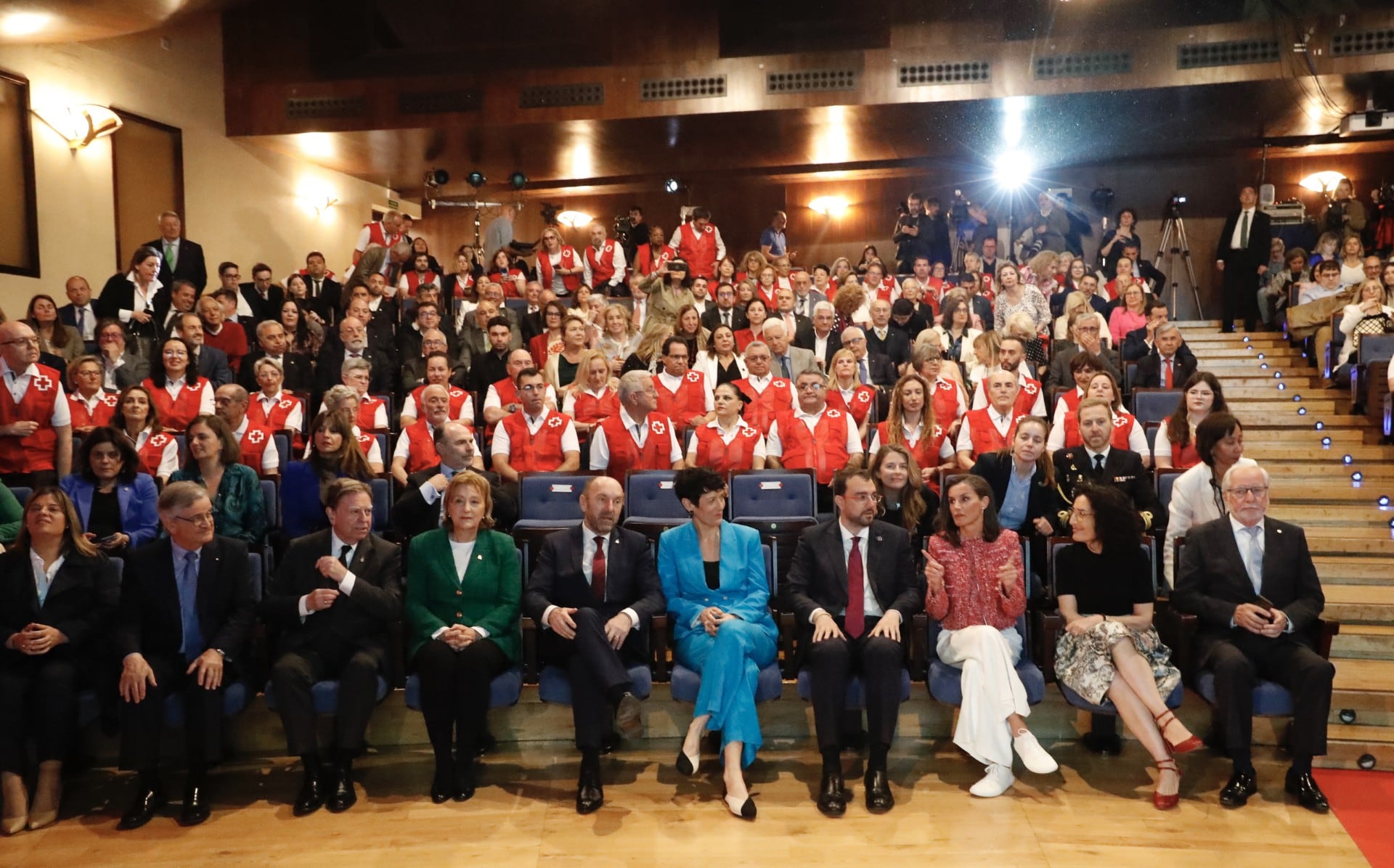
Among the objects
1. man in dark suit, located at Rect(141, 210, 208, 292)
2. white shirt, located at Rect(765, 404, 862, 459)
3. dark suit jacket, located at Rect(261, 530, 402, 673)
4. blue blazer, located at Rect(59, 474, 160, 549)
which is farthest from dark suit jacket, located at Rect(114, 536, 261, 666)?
man in dark suit, located at Rect(141, 210, 208, 292)

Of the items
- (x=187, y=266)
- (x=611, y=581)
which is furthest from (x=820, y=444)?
(x=187, y=266)

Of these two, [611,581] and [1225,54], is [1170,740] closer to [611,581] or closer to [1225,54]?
[611,581]

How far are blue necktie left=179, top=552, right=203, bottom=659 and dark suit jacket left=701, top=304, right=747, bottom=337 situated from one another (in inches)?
150

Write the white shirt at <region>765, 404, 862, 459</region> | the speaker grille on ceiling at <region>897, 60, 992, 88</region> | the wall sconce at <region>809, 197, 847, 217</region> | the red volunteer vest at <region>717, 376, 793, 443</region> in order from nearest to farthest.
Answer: the white shirt at <region>765, 404, 862, 459</region> < the red volunteer vest at <region>717, 376, 793, 443</region> < the speaker grille on ceiling at <region>897, 60, 992, 88</region> < the wall sconce at <region>809, 197, 847, 217</region>

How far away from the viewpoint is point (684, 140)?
380 inches

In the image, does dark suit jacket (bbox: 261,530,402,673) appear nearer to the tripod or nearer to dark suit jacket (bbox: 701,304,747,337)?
dark suit jacket (bbox: 701,304,747,337)

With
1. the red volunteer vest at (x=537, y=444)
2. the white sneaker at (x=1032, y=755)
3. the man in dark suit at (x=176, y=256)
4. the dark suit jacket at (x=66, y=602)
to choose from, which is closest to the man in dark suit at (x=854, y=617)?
the white sneaker at (x=1032, y=755)

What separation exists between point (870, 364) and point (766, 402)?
116cm

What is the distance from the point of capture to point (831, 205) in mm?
11641

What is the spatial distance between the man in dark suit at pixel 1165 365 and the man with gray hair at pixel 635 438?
2.73 metres

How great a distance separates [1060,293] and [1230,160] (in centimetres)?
435

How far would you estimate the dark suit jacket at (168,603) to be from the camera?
327 cm

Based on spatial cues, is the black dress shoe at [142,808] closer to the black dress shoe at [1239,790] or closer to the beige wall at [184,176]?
the black dress shoe at [1239,790]

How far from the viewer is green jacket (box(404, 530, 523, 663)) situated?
3375mm
